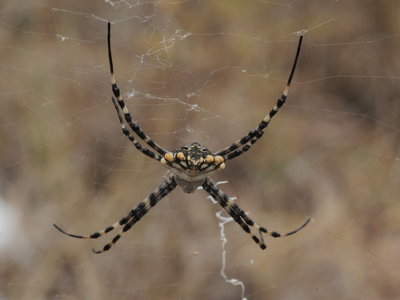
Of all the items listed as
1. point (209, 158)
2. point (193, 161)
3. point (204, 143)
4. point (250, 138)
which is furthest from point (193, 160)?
point (204, 143)

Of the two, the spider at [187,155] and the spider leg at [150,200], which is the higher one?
the spider at [187,155]

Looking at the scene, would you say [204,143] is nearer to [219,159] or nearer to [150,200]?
[150,200]

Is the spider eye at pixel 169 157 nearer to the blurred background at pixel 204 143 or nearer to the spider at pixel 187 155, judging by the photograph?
the spider at pixel 187 155

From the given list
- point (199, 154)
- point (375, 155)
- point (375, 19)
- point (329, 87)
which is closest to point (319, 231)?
point (375, 155)

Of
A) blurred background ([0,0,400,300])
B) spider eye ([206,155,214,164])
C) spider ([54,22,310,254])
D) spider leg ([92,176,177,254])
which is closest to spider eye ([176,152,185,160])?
spider ([54,22,310,254])

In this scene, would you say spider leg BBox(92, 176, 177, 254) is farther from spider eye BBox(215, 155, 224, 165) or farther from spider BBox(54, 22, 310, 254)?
spider eye BBox(215, 155, 224, 165)

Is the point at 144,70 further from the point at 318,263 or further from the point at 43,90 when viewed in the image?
the point at 318,263

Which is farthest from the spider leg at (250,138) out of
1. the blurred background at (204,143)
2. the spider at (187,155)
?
the blurred background at (204,143)
